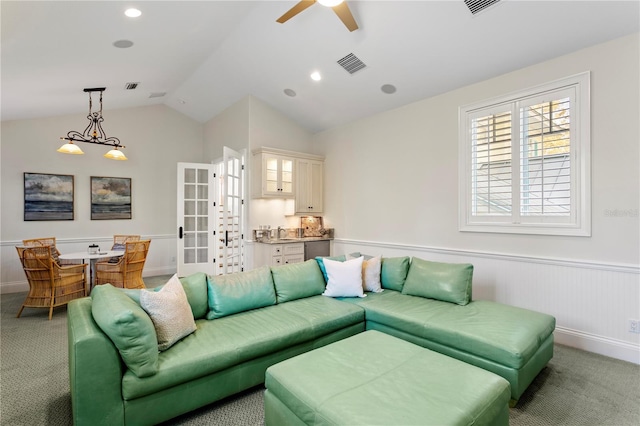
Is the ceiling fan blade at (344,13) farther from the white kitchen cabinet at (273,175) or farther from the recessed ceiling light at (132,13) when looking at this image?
the white kitchen cabinet at (273,175)

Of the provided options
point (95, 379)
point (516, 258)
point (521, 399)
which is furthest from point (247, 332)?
point (516, 258)

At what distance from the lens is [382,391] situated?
1639 millimetres

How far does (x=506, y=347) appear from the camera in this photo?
2182 millimetres

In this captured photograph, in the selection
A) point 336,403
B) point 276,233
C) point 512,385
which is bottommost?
point 512,385

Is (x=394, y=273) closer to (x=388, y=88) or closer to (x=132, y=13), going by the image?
(x=388, y=88)

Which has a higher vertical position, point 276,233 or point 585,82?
point 585,82

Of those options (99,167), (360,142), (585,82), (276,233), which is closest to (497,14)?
(585,82)

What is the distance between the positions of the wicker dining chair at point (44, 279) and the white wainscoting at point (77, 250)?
166 centimetres

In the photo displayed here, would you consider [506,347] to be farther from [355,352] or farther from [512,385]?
[355,352]

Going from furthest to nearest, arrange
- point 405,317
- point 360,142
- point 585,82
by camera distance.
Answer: point 360,142, point 585,82, point 405,317

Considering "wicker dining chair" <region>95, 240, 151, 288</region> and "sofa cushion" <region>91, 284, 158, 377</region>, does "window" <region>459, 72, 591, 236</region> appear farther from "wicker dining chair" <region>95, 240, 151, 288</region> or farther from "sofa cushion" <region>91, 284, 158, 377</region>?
"wicker dining chair" <region>95, 240, 151, 288</region>

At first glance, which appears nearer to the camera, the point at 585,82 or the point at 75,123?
the point at 585,82

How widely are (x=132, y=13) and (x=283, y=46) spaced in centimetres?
179

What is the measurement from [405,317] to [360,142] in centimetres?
331
